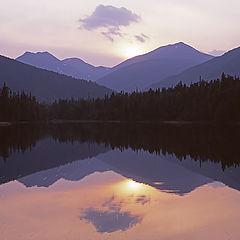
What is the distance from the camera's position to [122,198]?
22.9 m

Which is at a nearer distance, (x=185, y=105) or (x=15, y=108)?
(x=185, y=105)

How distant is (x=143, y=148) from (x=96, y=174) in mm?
21679

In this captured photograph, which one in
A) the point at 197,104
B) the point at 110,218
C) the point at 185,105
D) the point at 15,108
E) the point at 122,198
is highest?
the point at 197,104

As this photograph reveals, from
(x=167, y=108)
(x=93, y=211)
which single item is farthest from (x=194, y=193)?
(x=167, y=108)

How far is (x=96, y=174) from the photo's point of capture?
110ft

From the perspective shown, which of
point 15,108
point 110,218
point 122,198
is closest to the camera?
point 110,218

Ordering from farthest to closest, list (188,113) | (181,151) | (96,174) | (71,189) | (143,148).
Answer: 1. (188,113)
2. (143,148)
3. (181,151)
4. (96,174)
5. (71,189)

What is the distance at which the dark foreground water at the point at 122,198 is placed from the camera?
16.4m

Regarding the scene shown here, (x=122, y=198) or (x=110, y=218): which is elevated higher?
(x=110, y=218)

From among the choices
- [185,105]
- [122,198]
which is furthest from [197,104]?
[122,198]

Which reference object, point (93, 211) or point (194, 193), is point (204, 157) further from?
point (93, 211)

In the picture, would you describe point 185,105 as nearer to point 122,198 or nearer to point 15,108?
point 15,108

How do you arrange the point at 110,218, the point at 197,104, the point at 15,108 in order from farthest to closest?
the point at 15,108, the point at 197,104, the point at 110,218

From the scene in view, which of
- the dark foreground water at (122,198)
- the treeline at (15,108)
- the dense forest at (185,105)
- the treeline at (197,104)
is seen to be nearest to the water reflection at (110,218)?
the dark foreground water at (122,198)
